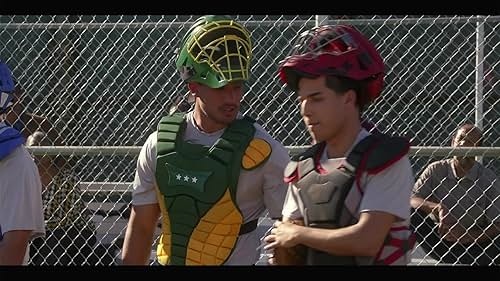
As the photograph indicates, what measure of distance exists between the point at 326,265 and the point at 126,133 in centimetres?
483

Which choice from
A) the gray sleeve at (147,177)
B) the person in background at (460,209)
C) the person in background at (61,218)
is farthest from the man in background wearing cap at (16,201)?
the person in background at (460,209)

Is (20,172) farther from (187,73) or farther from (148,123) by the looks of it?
(148,123)

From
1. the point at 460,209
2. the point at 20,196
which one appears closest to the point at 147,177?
the point at 20,196

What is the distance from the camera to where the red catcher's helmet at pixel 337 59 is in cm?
346

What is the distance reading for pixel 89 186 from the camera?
7234 mm

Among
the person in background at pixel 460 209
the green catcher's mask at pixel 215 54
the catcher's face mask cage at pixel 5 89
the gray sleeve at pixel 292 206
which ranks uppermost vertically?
the green catcher's mask at pixel 215 54

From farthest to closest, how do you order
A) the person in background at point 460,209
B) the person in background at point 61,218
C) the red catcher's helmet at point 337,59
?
the person in background at point 61,218 → the person in background at point 460,209 → the red catcher's helmet at point 337,59

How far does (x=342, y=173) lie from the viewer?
11.2ft

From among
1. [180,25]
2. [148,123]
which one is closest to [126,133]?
[148,123]

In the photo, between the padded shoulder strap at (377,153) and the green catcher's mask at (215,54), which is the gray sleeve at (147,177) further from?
the padded shoulder strap at (377,153)

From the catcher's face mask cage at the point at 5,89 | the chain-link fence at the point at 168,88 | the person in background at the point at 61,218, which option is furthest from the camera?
the person in background at the point at 61,218

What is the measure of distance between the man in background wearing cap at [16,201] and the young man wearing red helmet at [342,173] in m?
1.17

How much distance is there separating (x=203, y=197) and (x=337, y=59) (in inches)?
36.6

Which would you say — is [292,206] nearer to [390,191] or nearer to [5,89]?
[390,191]
